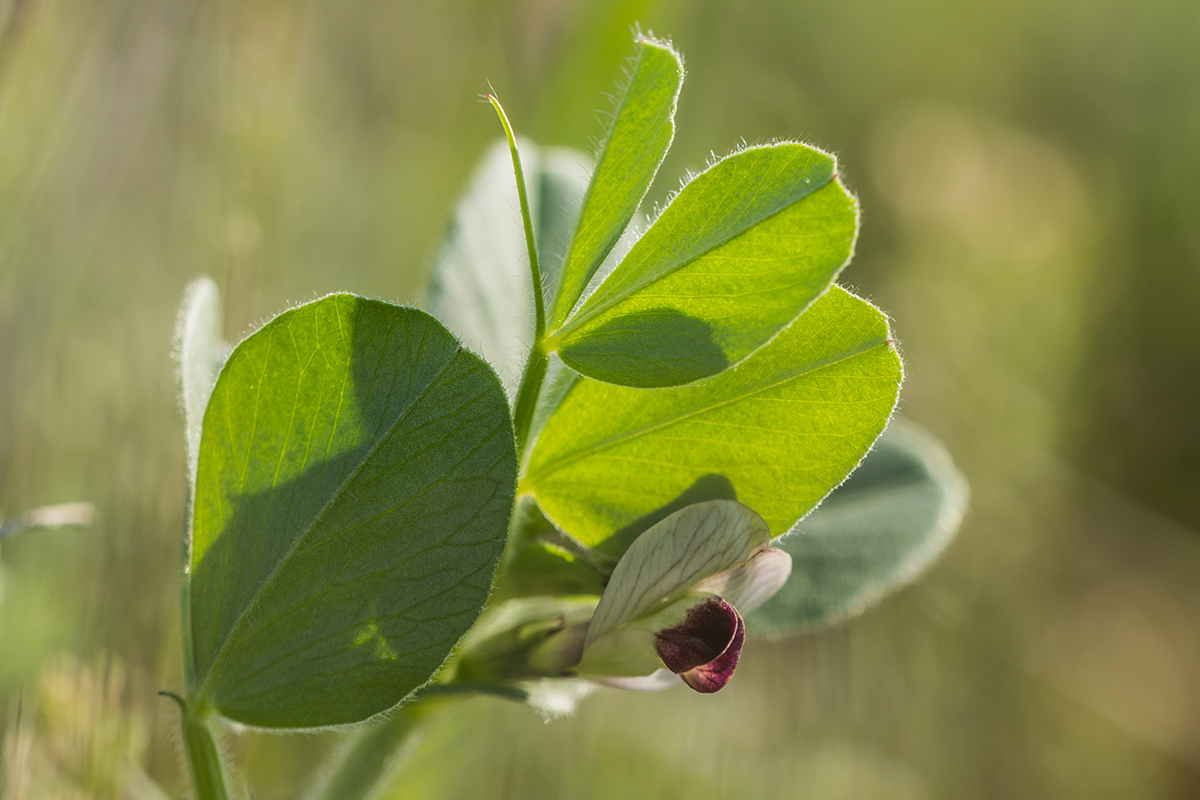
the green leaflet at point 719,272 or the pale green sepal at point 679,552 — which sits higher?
the green leaflet at point 719,272

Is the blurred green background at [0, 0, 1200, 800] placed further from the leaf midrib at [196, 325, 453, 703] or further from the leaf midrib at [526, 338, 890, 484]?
the leaf midrib at [526, 338, 890, 484]

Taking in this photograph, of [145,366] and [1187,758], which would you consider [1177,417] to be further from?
[145,366]

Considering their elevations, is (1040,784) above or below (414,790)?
below

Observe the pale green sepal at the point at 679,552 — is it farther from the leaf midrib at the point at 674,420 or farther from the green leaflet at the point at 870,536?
the green leaflet at the point at 870,536

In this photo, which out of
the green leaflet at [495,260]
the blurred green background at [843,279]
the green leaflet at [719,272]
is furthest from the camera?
the blurred green background at [843,279]

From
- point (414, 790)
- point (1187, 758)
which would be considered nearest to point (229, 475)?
point (414, 790)

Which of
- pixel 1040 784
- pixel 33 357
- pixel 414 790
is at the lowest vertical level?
pixel 1040 784

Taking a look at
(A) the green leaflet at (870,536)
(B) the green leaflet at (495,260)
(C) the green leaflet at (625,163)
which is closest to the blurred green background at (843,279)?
(B) the green leaflet at (495,260)
